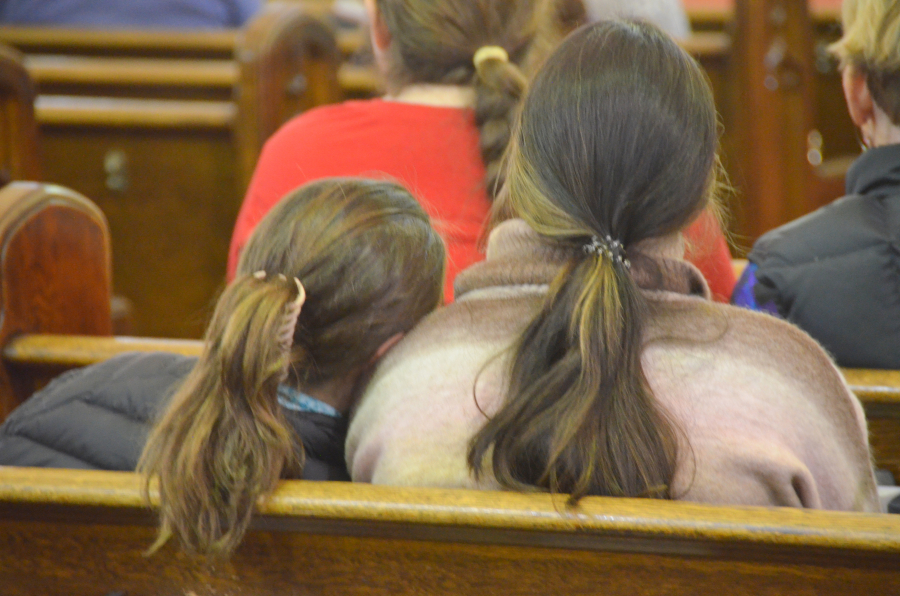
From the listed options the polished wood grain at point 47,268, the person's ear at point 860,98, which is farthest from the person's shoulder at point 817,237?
the polished wood grain at point 47,268

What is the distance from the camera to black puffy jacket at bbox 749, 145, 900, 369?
1.13m

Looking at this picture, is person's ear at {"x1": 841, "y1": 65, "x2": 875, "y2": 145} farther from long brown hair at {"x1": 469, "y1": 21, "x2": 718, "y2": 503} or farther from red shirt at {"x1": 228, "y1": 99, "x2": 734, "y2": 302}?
long brown hair at {"x1": 469, "y1": 21, "x2": 718, "y2": 503}

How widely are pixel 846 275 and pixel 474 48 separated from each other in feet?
2.11

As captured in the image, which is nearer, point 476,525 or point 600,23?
point 476,525

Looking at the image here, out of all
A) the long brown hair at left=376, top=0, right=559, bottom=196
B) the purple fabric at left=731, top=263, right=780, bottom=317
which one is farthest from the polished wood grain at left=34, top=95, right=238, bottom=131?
the purple fabric at left=731, top=263, right=780, bottom=317

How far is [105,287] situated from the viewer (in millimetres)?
1586

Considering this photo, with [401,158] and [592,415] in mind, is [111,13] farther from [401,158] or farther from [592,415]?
[592,415]

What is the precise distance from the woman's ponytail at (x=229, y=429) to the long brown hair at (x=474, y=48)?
59cm

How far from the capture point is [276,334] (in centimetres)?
90

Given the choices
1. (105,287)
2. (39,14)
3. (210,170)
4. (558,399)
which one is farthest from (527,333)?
(39,14)

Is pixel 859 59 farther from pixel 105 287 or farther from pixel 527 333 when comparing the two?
pixel 105 287

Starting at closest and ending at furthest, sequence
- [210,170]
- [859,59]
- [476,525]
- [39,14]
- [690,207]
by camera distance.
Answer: [476,525]
[690,207]
[859,59]
[210,170]
[39,14]

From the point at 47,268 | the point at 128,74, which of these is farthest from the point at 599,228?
the point at 128,74

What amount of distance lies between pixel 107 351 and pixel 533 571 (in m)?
0.71
